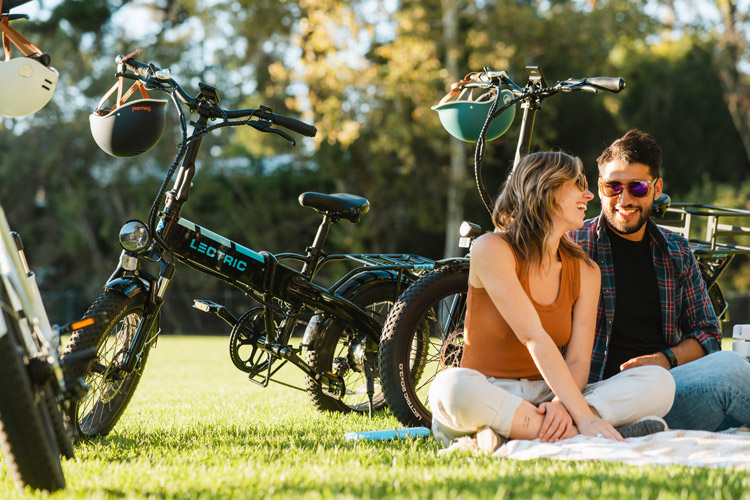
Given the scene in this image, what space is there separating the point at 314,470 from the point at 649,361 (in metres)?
1.66

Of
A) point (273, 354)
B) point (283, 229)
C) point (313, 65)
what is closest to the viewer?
point (273, 354)

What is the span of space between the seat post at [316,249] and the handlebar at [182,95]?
52cm

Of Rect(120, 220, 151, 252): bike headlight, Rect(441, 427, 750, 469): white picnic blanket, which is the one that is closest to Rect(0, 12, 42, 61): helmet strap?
Rect(120, 220, 151, 252): bike headlight

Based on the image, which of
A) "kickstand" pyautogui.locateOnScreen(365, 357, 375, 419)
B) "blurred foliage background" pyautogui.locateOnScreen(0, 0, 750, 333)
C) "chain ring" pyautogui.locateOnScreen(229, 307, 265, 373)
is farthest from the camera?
"blurred foliage background" pyautogui.locateOnScreen(0, 0, 750, 333)

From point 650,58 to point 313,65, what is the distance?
396 inches

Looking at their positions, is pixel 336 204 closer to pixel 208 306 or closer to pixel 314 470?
pixel 208 306

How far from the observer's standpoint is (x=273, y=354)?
13.4ft

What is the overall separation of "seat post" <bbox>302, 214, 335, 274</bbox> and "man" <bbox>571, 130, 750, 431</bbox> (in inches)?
49.0

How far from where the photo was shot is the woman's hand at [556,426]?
10.00ft

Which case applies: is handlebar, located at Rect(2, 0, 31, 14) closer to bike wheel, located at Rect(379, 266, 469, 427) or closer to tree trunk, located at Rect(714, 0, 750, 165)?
bike wheel, located at Rect(379, 266, 469, 427)

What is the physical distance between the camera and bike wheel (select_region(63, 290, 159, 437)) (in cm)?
332

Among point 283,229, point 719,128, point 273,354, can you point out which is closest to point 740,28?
point 719,128

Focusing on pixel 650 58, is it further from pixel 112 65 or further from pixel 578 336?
pixel 578 336

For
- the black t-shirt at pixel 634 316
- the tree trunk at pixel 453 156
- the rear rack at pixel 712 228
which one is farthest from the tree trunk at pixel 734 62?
the black t-shirt at pixel 634 316
